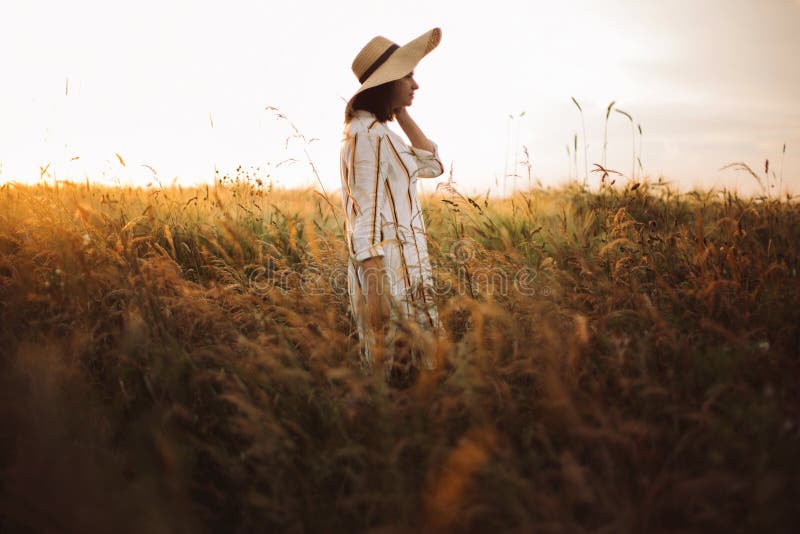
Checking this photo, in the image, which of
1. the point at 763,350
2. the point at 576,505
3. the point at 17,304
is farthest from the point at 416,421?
the point at 17,304

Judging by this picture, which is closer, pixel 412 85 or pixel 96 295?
pixel 412 85

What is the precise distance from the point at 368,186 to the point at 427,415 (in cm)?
116

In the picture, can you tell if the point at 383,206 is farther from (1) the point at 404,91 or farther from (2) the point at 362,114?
(1) the point at 404,91

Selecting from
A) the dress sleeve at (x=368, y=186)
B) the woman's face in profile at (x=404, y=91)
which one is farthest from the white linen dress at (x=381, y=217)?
the woman's face in profile at (x=404, y=91)

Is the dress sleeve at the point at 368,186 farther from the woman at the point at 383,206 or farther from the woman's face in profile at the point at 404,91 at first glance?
the woman's face in profile at the point at 404,91

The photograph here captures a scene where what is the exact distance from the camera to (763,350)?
2.25 meters

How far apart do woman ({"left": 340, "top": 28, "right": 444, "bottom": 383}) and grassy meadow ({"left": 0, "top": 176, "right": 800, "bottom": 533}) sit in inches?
8.3

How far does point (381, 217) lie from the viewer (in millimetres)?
2633

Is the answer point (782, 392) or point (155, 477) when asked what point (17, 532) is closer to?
point (155, 477)

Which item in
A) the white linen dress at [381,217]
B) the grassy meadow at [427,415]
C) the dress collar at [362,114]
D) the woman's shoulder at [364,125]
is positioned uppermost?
the dress collar at [362,114]

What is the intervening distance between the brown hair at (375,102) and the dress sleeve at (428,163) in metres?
0.27

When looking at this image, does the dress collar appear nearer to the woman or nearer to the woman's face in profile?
the woman

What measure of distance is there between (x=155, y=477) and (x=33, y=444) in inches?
18.2

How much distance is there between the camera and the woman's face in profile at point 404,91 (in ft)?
9.02
